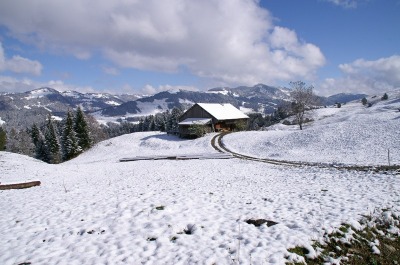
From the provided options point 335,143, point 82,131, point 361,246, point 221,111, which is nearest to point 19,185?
point 361,246

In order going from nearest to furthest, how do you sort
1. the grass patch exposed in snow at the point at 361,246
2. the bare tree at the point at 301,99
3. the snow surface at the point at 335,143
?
the grass patch exposed in snow at the point at 361,246, the snow surface at the point at 335,143, the bare tree at the point at 301,99

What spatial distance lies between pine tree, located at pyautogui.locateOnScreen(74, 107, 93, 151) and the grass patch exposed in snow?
6156 centimetres

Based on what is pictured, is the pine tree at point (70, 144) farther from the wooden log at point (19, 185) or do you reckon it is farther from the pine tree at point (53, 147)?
the wooden log at point (19, 185)

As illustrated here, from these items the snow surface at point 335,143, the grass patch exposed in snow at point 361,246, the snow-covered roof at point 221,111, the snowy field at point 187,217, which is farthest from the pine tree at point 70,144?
the grass patch exposed in snow at point 361,246

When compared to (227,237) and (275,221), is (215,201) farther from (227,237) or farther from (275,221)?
(227,237)

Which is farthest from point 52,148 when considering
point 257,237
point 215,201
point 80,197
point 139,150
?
point 257,237

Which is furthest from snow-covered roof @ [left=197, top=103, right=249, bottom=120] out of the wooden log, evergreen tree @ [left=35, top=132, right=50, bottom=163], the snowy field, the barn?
evergreen tree @ [left=35, top=132, right=50, bottom=163]

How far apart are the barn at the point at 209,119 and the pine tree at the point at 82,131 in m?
22.0

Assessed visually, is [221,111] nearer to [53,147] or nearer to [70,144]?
[70,144]

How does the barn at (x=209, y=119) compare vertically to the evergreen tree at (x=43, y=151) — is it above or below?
above

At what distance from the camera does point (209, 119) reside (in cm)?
6322

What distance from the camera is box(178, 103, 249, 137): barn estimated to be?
200 feet

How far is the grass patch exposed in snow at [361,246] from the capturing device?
7.82 metres

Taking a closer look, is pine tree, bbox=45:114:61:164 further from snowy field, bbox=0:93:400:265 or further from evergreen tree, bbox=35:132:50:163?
snowy field, bbox=0:93:400:265
